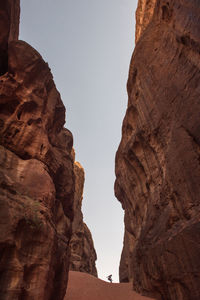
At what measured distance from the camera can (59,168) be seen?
16.4 m

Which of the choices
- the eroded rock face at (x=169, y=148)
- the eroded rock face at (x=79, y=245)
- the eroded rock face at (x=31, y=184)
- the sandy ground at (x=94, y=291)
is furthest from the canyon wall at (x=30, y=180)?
the eroded rock face at (x=79, y=245)

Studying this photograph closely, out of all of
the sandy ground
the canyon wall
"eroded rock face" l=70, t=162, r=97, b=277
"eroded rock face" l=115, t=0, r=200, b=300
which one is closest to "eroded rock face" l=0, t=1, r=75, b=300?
the canyon wall

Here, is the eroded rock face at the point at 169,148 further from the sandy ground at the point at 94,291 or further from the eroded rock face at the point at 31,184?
the eroded rock face at the point at 31,184

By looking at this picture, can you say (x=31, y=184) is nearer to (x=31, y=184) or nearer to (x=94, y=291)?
(x=31, y=184)

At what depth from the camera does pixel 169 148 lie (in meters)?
13.1

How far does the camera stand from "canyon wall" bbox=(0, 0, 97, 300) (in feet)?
29.0

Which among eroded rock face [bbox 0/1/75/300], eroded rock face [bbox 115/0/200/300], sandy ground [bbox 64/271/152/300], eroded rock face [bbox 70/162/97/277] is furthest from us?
eroded rock face [bbox 70/162/97/277]

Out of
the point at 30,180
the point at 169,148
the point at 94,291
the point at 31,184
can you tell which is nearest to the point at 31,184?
the point at 31,184

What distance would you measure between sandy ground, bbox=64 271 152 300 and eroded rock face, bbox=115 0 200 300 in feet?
4.29

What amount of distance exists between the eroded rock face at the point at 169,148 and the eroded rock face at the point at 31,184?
6455 mm

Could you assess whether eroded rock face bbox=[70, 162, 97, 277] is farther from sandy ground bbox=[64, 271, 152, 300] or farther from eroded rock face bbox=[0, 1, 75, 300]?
eroded rock face bbox=[0, 1, 75, 300]

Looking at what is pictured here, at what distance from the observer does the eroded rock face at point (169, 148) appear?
10633 mm

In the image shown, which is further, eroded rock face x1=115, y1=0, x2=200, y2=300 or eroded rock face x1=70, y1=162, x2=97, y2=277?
eroded rock face x1=70, y1=162, x2=97, y2=277

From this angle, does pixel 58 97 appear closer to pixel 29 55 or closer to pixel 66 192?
pixel 29 55
